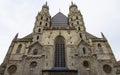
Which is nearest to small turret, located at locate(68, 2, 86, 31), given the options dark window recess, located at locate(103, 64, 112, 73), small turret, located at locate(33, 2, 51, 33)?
small turret, located at locate(33, 2, 51, 33)

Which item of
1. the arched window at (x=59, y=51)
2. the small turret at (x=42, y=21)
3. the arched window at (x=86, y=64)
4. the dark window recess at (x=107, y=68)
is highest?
the small turret at (x=42, y=21)

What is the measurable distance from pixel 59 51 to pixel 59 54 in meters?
0.61

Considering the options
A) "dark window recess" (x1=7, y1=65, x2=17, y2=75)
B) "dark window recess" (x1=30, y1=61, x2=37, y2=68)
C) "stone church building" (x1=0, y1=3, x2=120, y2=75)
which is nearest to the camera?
"stone church building" (x1=0, y1=3, x2=120, y2=75)

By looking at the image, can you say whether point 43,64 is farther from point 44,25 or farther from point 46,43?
point 44,25

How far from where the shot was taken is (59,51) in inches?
1029

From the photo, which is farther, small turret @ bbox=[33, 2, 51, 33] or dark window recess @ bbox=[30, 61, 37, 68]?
small turret @ bbox=[33, 2, 51, 33]

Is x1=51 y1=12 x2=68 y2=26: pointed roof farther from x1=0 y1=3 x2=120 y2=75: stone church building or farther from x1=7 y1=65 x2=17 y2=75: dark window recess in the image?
x1=7 y1=65 x2=17 y2=75: dark window recess

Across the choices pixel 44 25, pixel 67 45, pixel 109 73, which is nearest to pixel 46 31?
pixel 44 25

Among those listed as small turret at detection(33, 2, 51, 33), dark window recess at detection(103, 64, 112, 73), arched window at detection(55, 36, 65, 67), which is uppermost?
small turret at detection(33, 2, 51, 33)

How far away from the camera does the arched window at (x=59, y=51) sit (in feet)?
81.0

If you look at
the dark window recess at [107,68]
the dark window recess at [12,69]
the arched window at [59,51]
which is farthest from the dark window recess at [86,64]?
the dark window recess at [12,69]

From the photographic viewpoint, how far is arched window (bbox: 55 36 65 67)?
81.0 feet

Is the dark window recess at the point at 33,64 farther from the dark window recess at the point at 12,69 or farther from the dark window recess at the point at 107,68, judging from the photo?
the dark window recess at the point at 107,68

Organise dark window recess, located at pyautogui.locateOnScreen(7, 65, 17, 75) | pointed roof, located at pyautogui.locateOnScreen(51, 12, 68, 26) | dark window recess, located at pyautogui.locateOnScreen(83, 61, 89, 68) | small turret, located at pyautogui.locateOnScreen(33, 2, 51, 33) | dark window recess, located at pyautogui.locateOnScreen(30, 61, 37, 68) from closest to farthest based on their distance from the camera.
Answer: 1. dark window recess, located at pyautogui.locateOnScreen(7, 65, 17, 75)
2. dark window recess, located at pyautogui.locateOnScreen(30, 61, 37, 68)
3. dark window recess, located at pyautogui.locateOnScreen(83, 61, 89, 68)
4. small turret, located at pyautogui.locateOnScreen(33, 2, 51, 33)
5. pointed roof, located at pyautogui.locateOnScreen(51, 12, 68, 26)
